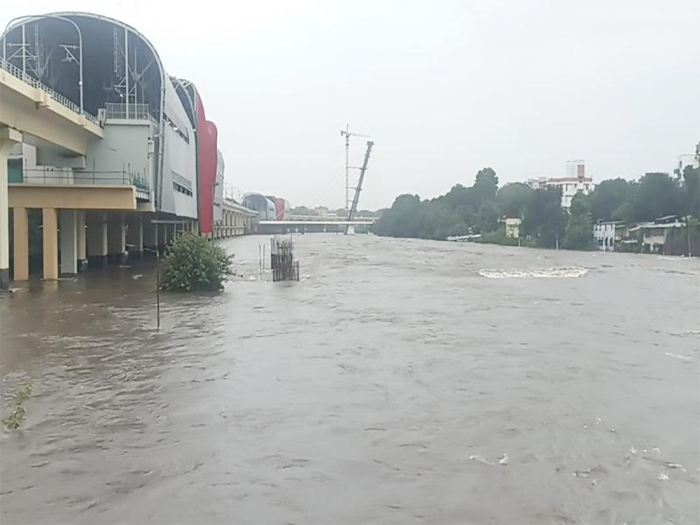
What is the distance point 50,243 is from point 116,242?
43.1 feet

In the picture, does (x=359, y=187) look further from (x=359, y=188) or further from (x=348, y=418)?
(x=348, y=418)

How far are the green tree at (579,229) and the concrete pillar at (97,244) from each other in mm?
53904

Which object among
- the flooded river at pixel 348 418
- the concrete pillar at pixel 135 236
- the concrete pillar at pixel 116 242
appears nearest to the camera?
the flooded river at pixel 348 418

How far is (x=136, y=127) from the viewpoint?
31406 mm

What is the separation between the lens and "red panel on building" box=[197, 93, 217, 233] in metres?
56.3

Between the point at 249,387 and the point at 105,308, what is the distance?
1062cm

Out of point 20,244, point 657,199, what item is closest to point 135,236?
point 20,244

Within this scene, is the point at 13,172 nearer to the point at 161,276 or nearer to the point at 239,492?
the point at 161,276

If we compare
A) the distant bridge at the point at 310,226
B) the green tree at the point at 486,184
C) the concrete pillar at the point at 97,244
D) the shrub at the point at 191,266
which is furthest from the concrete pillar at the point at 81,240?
the distant bridge at the point at 310,226

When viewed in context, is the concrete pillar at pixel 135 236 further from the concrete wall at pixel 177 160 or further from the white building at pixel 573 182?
the white building at pixel 573 182

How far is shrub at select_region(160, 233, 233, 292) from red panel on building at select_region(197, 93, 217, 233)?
1310 inches

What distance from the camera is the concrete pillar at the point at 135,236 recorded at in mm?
43938

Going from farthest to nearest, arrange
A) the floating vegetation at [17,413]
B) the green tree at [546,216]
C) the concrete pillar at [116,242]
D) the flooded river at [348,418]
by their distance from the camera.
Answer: the green tree at [546,216] < the concrete pillar at [116,242] < the floating vegetation at [17,413] < the flooded river at [348,418]

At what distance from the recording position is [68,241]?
28.1 meters
